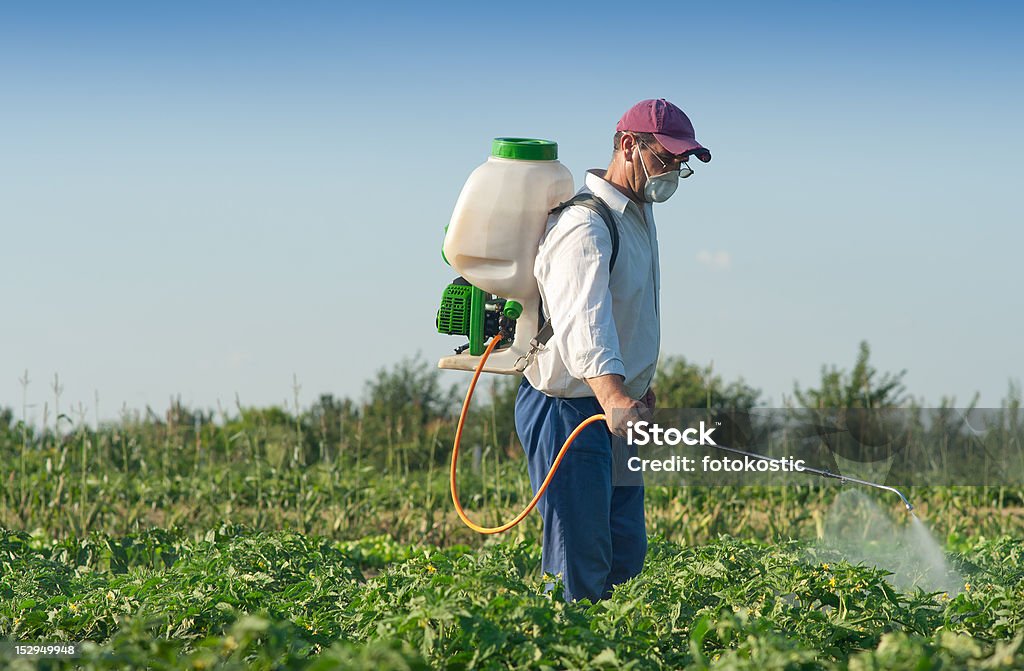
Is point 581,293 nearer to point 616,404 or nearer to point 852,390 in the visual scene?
point 616,404

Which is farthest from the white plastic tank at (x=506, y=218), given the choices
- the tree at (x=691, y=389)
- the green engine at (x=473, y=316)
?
the tree at (x=691, y=389)

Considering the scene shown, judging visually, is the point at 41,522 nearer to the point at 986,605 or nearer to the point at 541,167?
the point at 541,167

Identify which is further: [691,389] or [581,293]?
[691,389]

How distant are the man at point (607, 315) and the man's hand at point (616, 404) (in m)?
0.12

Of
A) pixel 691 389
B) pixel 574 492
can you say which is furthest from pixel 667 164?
pixel 691 389

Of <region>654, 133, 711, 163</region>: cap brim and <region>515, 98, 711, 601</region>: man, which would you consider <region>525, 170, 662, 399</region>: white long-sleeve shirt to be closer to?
<region>515, 98, 711, 601</region>: man

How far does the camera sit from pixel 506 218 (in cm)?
419

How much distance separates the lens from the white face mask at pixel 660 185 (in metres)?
4.19

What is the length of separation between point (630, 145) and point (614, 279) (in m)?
0.52

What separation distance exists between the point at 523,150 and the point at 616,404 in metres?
1.17

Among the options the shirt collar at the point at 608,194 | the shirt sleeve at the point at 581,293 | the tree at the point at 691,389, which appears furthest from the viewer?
the tree at the point at 691,389

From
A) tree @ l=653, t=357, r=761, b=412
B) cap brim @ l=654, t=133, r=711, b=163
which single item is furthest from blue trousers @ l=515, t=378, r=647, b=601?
tree @ l=653, t=357, r=761, b=412

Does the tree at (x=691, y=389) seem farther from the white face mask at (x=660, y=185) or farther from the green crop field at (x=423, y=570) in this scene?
the white face mask at (x=660, y=185)

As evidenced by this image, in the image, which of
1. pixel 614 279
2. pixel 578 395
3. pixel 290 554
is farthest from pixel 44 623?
pixel 614 279
